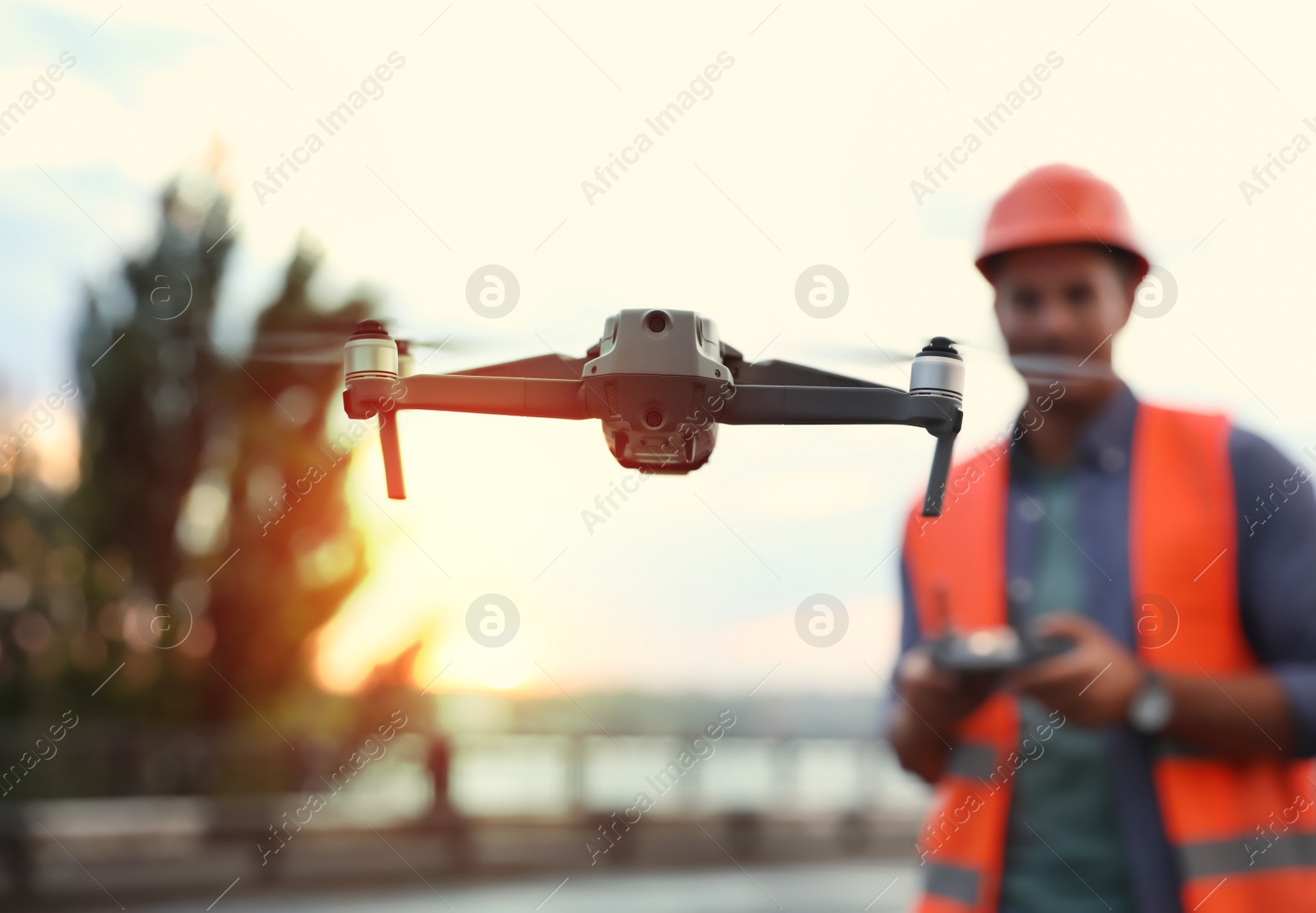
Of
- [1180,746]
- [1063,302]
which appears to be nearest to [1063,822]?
[1180,746]

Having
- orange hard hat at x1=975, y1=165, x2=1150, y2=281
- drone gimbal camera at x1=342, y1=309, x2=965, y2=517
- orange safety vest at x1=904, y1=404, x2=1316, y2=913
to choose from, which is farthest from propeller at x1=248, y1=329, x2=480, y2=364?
orange hard hat at x1=975, y1=165, x2=1150, y2=281

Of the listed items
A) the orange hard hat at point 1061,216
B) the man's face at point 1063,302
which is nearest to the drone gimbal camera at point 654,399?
the man's face at point 1063,302

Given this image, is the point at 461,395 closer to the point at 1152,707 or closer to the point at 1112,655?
the point at 1112,655

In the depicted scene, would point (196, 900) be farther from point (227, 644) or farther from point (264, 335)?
point (264, 335)

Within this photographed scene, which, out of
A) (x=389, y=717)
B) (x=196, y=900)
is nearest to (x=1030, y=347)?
(x=196, y=900)

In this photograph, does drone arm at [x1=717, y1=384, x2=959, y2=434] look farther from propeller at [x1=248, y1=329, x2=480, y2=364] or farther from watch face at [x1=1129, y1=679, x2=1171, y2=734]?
watch face at [x1=1129, y1=679, x2=1171, y2=734]

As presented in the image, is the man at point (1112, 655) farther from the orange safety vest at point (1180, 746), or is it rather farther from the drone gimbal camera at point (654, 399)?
the drone gimbal camera at point (654, 399)
